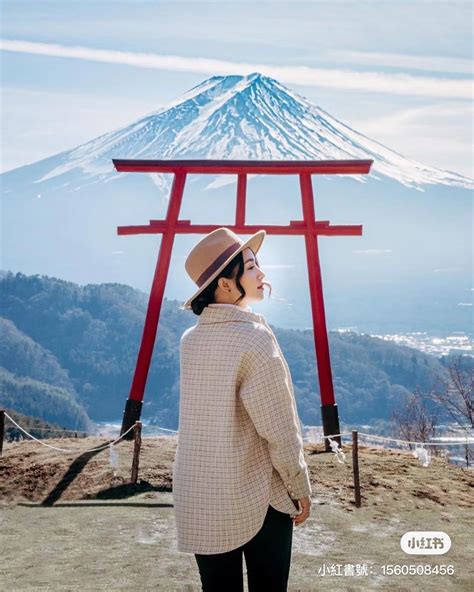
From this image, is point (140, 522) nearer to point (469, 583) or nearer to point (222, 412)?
point (469, 583)

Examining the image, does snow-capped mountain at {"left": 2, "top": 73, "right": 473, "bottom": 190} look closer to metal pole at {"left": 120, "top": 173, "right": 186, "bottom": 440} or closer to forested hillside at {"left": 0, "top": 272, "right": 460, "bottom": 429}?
forested hillside at {"left": 0, "top": 272, "right": 460, "bottom": 429}

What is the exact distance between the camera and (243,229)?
823cm

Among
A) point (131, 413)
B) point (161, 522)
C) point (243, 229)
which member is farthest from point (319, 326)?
point (161, 522)

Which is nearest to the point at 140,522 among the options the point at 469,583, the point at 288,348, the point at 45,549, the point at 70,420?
the point at 45,549

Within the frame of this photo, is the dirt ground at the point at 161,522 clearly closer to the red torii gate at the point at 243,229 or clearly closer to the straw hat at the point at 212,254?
the red torii gate at the point at 243,229

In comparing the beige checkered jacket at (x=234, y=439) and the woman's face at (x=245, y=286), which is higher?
the woman's face at (x=245, y=286)

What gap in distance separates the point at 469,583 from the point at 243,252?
9.89 feet

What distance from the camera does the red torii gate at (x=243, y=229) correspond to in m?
8.14

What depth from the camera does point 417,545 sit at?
5.36 meters

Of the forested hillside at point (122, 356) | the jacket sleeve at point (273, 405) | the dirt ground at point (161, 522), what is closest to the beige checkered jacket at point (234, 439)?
the jacket sleeve at point (273, 405)

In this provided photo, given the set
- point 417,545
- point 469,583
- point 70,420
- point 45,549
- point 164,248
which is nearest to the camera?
point 469,583

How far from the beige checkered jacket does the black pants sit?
38 millimetres

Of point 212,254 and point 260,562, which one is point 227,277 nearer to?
point 212,254

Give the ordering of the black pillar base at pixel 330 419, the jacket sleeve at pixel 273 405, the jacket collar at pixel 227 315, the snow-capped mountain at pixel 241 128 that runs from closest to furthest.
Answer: the jacket sleeve at pixel 273 405
the jacket collar at pixel 227 315
the black pillar base at pixel 330 419
the snow-capped mountain at pixel 241 128
